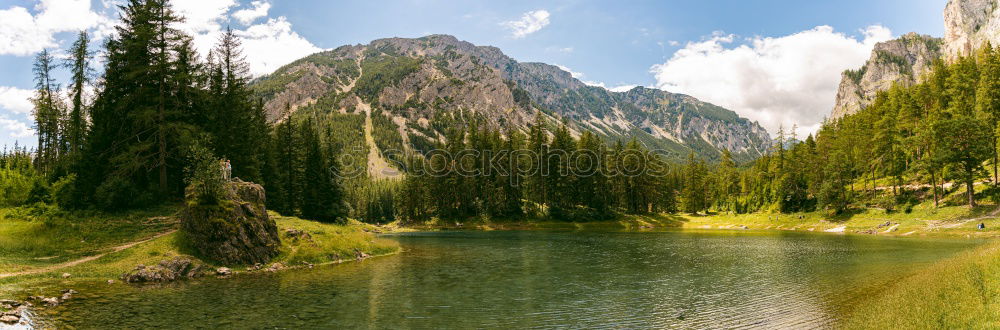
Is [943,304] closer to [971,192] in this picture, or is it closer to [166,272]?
[166,272]

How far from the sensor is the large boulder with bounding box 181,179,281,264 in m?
33.4

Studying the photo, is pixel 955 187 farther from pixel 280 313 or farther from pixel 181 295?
pixel 181 295

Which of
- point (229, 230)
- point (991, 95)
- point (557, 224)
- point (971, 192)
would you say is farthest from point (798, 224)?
point (229, 230)

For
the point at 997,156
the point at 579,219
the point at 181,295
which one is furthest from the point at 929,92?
the point at 181,295

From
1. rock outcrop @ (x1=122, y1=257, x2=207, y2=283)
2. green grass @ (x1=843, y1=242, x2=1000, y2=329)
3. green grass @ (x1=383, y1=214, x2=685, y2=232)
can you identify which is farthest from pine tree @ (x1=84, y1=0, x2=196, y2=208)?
green grass @ (x1=383, y1=214, x2=685, y2=232)

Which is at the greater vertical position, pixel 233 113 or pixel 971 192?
pixel 233 113

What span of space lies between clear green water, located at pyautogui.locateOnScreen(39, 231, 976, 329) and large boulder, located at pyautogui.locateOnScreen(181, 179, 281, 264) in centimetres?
401

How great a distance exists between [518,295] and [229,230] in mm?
22925

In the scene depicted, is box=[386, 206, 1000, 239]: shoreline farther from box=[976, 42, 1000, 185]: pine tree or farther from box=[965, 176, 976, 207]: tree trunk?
box=[976, 42, 1000, 185]: pine tree

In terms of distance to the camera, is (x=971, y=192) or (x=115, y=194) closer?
(x=115, y=194)

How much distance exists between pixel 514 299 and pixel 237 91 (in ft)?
194

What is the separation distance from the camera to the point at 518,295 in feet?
85.3

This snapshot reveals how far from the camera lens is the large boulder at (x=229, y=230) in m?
33.4

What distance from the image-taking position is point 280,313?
822 inches
